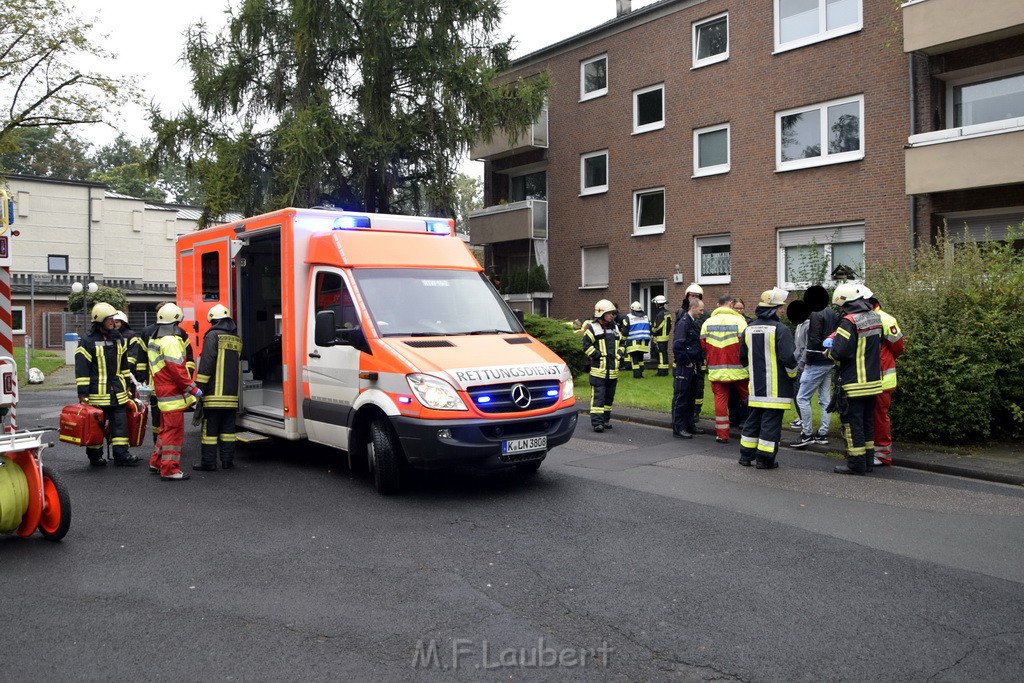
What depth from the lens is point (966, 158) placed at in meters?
16.8

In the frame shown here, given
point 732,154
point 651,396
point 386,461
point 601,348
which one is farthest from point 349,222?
point 732,154

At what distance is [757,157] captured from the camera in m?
21.8

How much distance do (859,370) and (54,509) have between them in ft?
24.4

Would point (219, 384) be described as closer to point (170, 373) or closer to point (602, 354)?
point (170, 373)

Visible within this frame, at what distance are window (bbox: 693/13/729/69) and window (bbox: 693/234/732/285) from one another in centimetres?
478

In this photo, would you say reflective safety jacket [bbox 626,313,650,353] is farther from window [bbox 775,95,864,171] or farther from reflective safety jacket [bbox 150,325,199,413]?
reflective safety jacket [bbox 150,325,199,413]

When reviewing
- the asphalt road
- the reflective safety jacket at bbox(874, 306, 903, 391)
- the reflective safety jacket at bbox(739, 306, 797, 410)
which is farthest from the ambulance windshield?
the reflective safety jacket at bbox(874, 306, 903, 391)

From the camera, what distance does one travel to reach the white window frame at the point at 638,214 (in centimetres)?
2423

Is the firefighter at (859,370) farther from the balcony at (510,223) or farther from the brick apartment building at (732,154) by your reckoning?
the balcony at (510,223)

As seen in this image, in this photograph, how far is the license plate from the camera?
7.41 m

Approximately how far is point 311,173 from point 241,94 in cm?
355

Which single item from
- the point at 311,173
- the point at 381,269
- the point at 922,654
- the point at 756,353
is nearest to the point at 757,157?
the point at 311,173

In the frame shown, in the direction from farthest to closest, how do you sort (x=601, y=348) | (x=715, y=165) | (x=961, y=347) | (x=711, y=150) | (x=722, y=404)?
(x=711, y=150) → (x=715, y=165) → (x=601, y=348) → (x=722, y=404) → (x=961, y=347)

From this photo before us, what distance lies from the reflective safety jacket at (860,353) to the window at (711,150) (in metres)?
14.6
